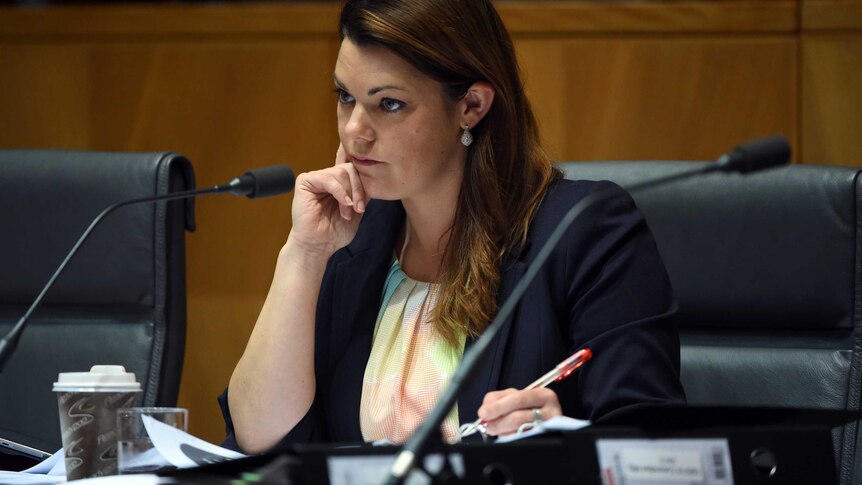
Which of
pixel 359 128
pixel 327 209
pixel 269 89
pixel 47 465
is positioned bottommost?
pixel 47 465

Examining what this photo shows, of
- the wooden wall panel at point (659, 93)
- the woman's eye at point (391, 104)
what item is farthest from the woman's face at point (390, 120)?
the wooden wall panel at point (659, 93)

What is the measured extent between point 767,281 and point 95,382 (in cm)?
100

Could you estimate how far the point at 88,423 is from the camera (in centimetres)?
116

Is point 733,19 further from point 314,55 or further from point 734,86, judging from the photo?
point 314,55

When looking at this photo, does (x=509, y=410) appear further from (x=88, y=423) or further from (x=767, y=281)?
(x=767, y=281)

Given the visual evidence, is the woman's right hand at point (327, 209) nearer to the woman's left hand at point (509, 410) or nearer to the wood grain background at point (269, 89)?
the woman's left hand at point (509, 410)

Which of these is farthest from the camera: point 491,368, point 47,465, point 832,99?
point 832,99

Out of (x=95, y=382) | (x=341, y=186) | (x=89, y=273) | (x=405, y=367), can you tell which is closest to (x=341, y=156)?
Answer: (x=341, y=186)

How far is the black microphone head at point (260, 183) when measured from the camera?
118 centimetres

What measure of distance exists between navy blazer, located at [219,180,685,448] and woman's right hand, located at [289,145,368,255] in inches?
3.6

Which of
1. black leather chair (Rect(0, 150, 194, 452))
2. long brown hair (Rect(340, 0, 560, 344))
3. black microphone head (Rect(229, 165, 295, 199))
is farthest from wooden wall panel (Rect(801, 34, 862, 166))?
black microphone head (Rect(229, 165, 295, 199))

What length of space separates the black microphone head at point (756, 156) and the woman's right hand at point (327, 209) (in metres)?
0.75

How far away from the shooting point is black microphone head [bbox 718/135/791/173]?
0.98m

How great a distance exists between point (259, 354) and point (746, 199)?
763mm
